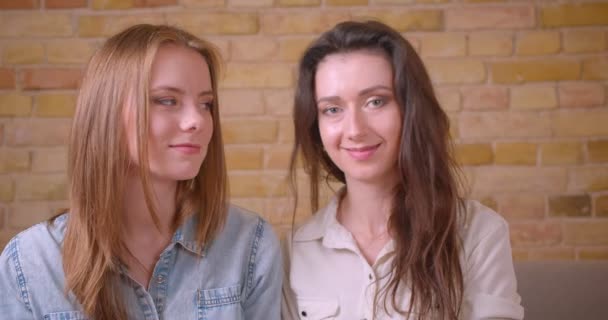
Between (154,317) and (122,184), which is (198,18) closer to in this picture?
(122,184)

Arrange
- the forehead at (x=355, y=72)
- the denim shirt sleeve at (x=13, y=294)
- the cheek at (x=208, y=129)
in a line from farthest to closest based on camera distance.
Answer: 1. the forehead at (x=355, y=72)
2. the cheek at (x=208, y=129)
3. the denim shirt sleeve at (x=13, y=294)

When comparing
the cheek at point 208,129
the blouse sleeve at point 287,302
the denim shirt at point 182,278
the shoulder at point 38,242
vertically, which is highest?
the cheek at point 208,129

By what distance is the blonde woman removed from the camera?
152 cm

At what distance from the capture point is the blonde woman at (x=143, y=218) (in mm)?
1516

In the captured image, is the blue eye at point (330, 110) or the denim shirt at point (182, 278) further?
the blue eye at point (330, 110)

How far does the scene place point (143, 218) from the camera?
1.67m

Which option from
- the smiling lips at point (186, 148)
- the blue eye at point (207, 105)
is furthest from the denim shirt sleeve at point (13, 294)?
the blue eye at point (207, 105)

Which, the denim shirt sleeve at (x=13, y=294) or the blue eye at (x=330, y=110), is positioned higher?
the blue eye at (x=330, y=110)

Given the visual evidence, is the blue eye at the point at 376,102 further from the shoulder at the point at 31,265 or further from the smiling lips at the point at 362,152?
the shoulder at the point at 31,265

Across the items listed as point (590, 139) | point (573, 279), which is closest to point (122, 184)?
point (573, 279)

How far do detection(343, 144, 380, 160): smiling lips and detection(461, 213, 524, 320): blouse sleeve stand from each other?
35 cm

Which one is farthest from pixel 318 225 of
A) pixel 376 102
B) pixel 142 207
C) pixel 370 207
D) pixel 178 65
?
pixel 178 65

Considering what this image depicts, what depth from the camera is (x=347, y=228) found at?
6.10ft

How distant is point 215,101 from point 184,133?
0.18 meters
